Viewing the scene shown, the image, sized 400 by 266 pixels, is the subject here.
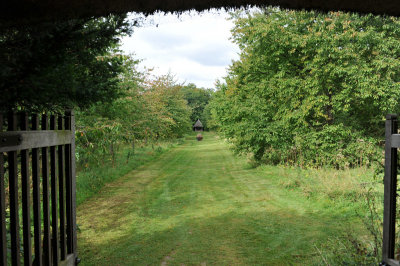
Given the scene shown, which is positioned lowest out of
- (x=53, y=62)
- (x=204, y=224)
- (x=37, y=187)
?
(x=204, y=224)

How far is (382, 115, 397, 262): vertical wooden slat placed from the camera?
2.76 meters

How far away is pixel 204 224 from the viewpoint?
19.8 ft

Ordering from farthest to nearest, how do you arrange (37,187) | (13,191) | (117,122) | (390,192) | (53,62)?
(117,122) < (390,192) < (37,187) < (13,191) < (53,62)

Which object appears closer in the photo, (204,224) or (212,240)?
(212,240)

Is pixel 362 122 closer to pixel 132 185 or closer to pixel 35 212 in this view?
pixel 132 185

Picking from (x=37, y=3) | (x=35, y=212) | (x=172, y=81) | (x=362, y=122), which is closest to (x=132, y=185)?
(x=35, y=212)

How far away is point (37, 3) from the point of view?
1991mm

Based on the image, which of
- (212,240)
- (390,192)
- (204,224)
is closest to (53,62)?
(390,192)

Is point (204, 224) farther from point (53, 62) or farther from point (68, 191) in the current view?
point (53, 62)

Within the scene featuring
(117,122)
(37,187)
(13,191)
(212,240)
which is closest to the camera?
(13,191)

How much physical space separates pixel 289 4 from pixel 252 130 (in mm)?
9953

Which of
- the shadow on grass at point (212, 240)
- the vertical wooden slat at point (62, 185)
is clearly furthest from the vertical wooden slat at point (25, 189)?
the shadow on grass at point (212, 240)

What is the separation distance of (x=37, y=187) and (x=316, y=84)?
33.8ft

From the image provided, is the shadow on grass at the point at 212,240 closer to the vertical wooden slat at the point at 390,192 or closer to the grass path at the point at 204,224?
the grass path at the point at 204,224
